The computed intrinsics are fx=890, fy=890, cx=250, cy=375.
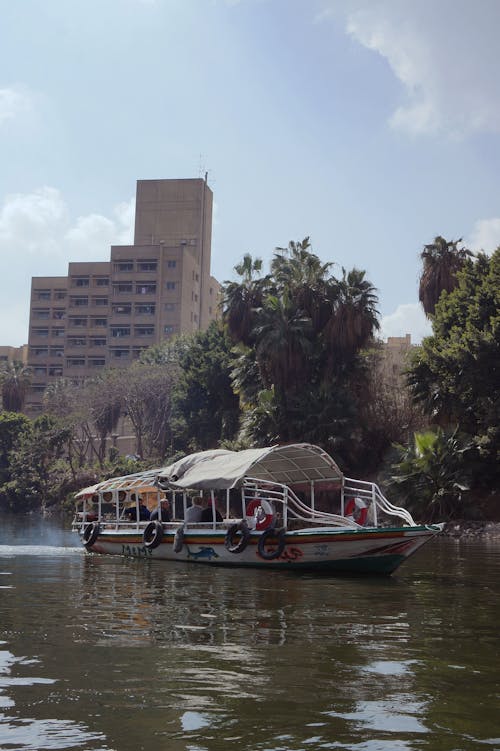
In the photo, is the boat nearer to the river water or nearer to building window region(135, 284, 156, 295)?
the river water

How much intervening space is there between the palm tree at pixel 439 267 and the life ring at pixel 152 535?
28.5 m

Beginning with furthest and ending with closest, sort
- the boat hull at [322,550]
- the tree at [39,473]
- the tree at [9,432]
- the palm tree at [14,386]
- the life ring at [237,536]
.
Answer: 1. the palm tree at [14,386]
2. the tree at [9,432]
3. the tree at [39,473]
4. the life ring at [237,536]
5. the boat hull at [322,550]

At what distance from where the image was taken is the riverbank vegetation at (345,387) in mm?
39875

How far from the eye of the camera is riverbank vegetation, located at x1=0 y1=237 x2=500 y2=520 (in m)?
39.9

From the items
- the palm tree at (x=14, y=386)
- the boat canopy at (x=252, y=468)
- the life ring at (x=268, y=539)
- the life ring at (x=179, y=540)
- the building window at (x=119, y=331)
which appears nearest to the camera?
the life ring at (x=268, y=539)

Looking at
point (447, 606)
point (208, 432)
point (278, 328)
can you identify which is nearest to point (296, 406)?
point (278, 328)

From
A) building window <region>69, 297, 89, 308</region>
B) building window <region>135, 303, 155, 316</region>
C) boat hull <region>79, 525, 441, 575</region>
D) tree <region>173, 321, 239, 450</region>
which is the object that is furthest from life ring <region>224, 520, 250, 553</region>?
building window <region>69, 297, 89, 308</region>

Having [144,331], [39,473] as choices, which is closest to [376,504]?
[39,473]

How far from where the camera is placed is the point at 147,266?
138 meters

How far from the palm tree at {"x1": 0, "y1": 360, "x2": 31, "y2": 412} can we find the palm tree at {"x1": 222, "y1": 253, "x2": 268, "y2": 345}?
48.4m

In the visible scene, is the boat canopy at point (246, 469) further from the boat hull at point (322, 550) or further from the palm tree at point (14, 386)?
the palm tree at point (14, 386)

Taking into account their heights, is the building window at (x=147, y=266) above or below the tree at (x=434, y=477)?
above

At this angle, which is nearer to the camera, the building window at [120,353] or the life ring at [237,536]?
the life ring at [237,536]

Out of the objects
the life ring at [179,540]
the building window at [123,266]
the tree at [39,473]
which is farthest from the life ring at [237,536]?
the building window at [123,266]
